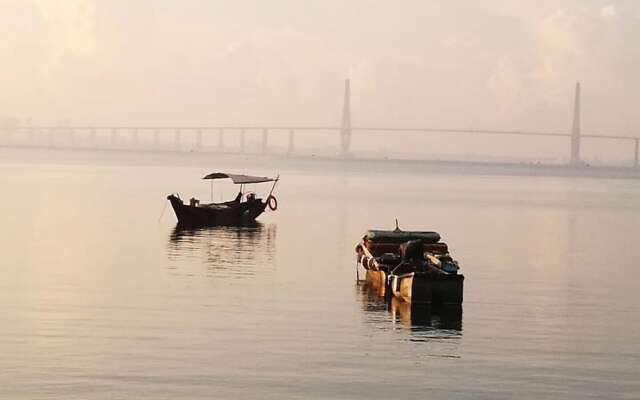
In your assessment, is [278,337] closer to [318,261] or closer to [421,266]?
[421,266]

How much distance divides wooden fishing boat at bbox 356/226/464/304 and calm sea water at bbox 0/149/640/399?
0.59m

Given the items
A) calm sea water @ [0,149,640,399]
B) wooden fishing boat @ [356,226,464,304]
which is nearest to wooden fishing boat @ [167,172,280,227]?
calm sea water @ [0,149,640,399]

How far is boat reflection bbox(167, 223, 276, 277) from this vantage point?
39.5 meters

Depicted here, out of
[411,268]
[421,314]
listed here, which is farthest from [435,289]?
[411,268]

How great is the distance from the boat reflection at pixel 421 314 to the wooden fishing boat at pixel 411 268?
0.25 meters

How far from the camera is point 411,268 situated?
32000 mm

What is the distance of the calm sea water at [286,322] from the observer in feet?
66.9

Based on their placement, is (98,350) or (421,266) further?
(421,266)

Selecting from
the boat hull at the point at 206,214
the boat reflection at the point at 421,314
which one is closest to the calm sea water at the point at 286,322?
the boat reflection at the point at 421,314

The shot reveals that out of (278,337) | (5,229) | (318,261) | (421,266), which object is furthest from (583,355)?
(5,229)

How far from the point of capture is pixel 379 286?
3353 centimetres

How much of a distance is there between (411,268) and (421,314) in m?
3.39

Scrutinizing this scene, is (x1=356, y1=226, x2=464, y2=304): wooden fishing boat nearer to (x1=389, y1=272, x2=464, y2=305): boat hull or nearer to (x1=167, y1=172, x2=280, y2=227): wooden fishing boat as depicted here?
(x1=389, y1=272, x2=464, y2=305): boat hull

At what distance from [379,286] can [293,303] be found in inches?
147
